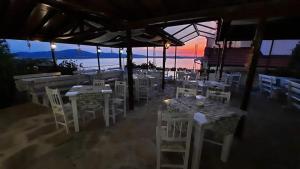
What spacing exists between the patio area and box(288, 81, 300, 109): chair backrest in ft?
2.06

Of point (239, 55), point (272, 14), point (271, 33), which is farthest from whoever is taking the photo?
point (239, 55)

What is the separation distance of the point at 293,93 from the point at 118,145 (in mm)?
5716

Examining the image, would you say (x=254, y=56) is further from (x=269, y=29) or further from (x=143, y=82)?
(x=269, y=29)

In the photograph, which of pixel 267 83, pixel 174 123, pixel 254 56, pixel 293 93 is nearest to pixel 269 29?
pixel 267 83

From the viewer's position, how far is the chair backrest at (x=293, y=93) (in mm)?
4539

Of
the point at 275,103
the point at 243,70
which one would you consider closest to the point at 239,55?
the point at 243,70

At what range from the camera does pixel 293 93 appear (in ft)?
16.1

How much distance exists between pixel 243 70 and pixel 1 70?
12.1 metres

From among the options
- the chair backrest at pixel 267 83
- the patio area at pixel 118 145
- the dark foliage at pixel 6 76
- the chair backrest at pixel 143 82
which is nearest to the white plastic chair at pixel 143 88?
the chair backrest at pixel 143 82

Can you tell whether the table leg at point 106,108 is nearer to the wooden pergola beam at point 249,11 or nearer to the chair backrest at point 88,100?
the chair backrest at point 88,100

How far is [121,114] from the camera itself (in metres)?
4.43

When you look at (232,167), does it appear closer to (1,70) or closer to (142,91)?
(142,91)

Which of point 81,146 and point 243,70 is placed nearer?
point 81,146

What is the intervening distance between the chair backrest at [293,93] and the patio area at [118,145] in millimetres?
627
